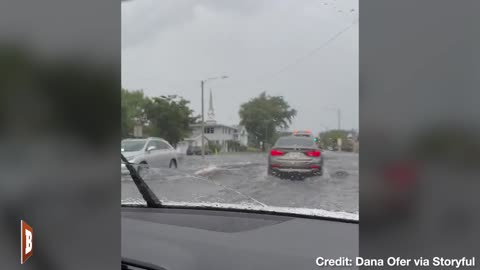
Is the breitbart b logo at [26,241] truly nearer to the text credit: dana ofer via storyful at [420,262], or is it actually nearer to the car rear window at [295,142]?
the text credit: dana ofer via storyful at [420,262]

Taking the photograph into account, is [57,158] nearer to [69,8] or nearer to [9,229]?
[9,229]

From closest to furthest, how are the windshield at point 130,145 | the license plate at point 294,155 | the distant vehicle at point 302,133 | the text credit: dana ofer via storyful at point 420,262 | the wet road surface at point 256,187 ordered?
the text credit: dana ofer via storyful at point 420,262 → the windshield at point 130,145 → the wet road surface at point 256,187 → the distant vehicle at point 302,133 → the license plate at point 294,155

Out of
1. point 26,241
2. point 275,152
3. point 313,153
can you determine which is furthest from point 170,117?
point 26,241

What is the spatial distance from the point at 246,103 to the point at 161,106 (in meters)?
1.22

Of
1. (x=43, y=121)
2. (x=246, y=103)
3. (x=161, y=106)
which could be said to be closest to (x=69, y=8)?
(x=43, y=121)

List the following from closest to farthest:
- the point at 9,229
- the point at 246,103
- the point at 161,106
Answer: the point at 9,229 → the point at 246,103 → the point at 161,106

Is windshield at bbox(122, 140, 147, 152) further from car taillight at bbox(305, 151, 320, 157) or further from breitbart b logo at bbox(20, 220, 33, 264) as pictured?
car taillight at bbox(305, 151, 320, 157)

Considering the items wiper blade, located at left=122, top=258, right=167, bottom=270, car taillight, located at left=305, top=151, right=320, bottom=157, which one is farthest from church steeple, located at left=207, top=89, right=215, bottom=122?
wiper blade, located at left=122, top=258, right=167, bottom=270

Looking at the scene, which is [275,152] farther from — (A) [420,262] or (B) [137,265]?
(A) [420,262]

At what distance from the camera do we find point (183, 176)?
107 inches

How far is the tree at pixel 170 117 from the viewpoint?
157 inches

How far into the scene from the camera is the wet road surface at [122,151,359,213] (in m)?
2.32

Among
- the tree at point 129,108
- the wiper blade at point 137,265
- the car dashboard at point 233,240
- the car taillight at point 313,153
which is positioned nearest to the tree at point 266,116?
the car taillight at point 313,153

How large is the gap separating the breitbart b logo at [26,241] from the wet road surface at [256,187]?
1.08 meters
